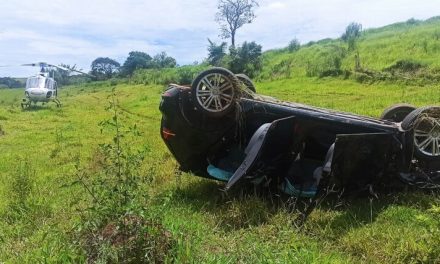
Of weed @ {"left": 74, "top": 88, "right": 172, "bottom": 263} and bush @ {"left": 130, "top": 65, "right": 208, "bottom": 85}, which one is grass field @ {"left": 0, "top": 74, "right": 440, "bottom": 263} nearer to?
weed @ {"left": 74, "top": 88, "right": 172, "bottom": 263}

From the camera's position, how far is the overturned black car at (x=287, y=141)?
16.3 feet

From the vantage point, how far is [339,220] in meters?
4.80

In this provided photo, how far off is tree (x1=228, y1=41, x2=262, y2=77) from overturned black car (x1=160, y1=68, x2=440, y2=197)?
1290 inches

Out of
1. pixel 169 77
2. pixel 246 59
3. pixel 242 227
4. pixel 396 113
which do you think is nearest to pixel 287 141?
pixel 242 227

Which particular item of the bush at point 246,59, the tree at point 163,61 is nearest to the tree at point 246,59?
the bush at point 246,59

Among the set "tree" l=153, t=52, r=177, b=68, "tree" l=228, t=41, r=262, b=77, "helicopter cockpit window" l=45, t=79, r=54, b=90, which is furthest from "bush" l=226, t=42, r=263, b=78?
"tree" l=153, t=52, r=177, b=68

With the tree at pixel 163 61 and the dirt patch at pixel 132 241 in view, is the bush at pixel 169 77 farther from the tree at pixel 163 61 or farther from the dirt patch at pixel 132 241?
the dirt patch at pixel 132 241

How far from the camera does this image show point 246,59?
4009 centimetres

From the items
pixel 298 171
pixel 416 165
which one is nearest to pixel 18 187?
pixel 298 171

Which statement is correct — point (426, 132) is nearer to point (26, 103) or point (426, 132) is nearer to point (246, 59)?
point (26, 103)

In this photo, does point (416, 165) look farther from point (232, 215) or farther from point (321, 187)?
point (232, 215)

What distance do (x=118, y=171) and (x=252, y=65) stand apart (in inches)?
1408

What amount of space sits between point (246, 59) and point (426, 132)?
35.3 metres

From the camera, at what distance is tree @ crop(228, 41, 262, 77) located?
39125 mm
